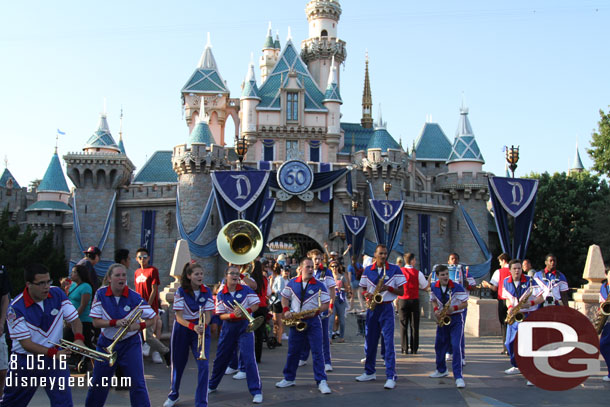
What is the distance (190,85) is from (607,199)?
23.9 m

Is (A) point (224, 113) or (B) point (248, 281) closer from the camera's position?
(B) point (248, 281)

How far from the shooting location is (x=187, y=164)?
30.7 meters

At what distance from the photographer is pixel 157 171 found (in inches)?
1480

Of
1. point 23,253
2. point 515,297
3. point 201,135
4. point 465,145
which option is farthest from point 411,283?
point 465,145

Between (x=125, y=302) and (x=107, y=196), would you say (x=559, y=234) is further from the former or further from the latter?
(x=125, y=302)

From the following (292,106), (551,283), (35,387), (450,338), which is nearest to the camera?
(35,387)

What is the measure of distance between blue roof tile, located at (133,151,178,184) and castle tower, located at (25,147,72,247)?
415 centimetres

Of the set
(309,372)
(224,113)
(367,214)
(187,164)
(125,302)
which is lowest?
(309,372)

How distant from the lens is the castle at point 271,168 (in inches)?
1203

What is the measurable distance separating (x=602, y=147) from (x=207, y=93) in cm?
2178

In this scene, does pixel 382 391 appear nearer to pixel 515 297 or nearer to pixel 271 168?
pixel 515 297

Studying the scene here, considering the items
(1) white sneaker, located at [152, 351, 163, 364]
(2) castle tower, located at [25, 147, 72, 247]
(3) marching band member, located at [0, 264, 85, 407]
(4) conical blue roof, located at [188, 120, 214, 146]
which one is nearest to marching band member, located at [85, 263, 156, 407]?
(3) marching band member, located at [0, 264, 85, 407]

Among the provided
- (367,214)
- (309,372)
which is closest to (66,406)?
(309,372)

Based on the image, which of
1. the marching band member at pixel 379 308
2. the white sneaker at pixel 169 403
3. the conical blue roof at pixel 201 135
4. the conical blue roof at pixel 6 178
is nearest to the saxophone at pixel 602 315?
the marching band member at pixel 379 308
